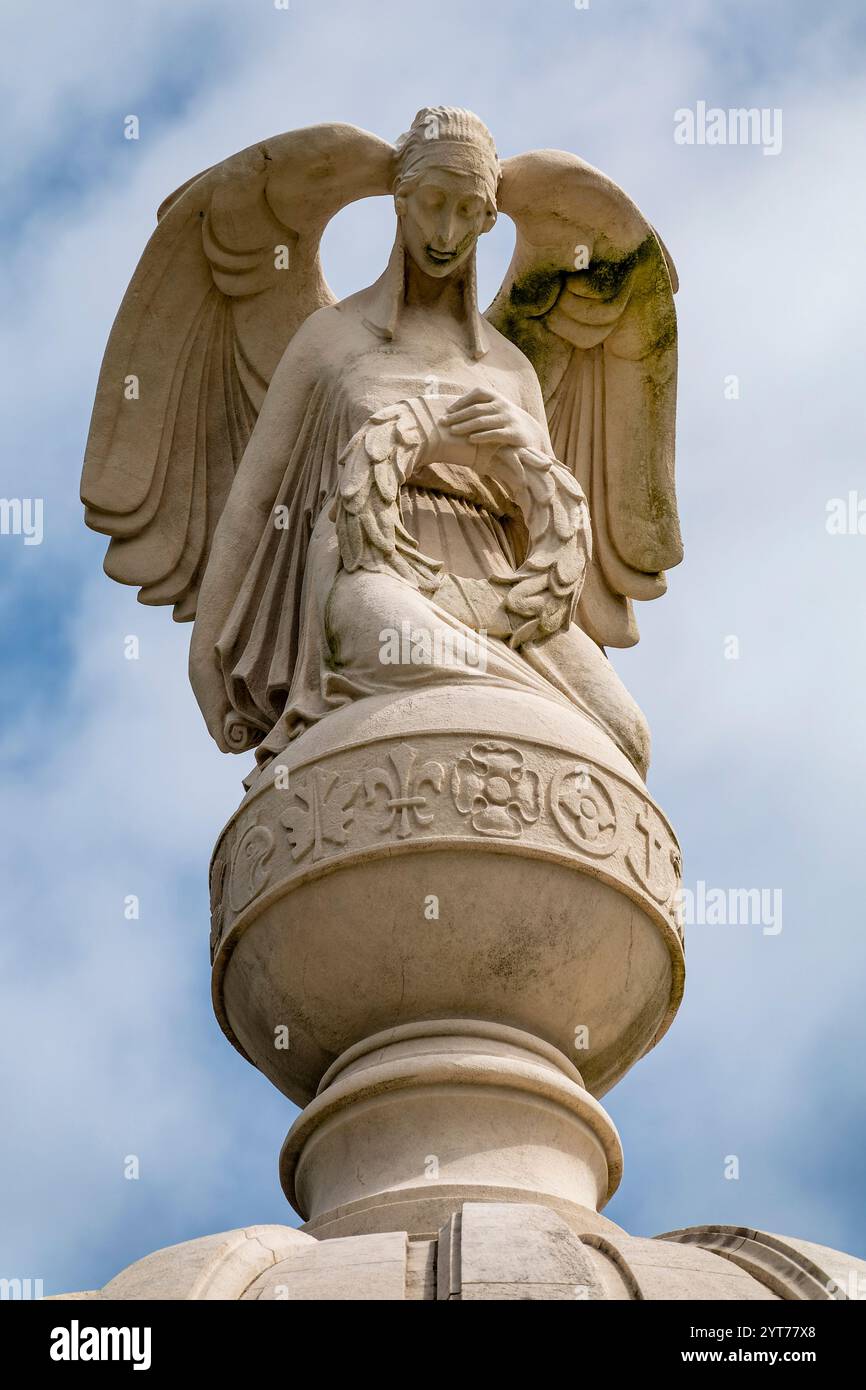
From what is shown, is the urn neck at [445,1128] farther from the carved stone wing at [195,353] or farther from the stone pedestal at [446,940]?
the carved stone wing at [195,353]

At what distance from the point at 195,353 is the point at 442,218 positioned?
1.76 meters

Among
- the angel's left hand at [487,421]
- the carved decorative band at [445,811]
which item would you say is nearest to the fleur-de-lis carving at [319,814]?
the carved decorative band at [445,811]

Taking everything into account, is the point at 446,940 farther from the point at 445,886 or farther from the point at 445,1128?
the point at 445,1128

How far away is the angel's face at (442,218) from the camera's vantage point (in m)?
10.8

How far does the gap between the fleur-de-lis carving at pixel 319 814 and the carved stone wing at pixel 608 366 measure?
2746 mm

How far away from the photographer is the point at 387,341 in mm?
11250

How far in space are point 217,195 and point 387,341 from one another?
3.84 feet

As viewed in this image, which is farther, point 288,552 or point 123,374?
point 123,374

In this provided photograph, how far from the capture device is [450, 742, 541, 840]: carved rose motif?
363 inches

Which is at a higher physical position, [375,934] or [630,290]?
[630,290]

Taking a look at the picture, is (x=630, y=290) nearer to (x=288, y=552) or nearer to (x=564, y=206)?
(x=564, y=206)

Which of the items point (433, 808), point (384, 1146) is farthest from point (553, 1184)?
Answer: point (433, 808)

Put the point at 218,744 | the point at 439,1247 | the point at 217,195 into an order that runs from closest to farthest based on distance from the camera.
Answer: the point at 439,1247
the point at 218,744
the point at 217,195

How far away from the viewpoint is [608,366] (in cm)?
1219
